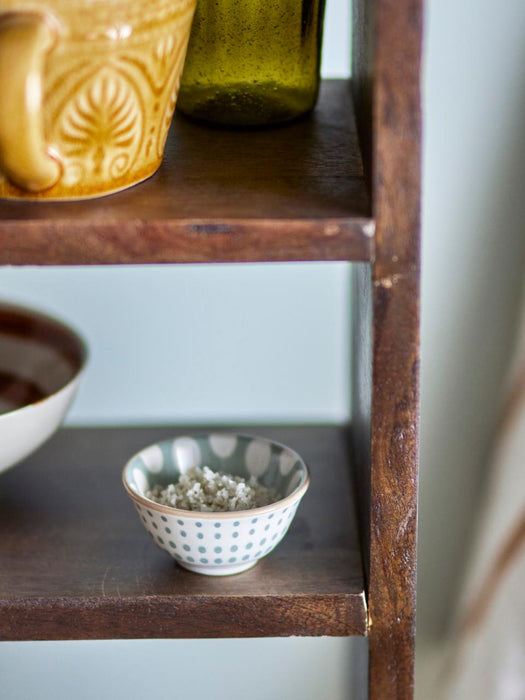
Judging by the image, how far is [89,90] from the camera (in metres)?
0.46

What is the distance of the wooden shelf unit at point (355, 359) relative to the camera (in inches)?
18.5

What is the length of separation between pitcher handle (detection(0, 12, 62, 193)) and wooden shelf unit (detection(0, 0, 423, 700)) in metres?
0.05

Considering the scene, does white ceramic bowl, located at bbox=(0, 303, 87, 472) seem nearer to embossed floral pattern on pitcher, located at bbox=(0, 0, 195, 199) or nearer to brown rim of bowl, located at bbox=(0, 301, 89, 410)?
brown rim of bowl, located at bbox=(0, 301, 89, 410)

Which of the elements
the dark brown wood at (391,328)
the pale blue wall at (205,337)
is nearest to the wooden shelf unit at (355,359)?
the dark brown wood at (391,328)

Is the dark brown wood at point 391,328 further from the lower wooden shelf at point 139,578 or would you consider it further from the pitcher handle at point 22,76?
the pitcher handle at point 22,76

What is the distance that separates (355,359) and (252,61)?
0.27 meters

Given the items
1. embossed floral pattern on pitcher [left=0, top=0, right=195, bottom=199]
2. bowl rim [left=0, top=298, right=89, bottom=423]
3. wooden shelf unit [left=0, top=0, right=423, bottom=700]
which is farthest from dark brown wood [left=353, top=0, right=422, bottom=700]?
bowl rim [left=0, top=298, right=89, bottom=423]

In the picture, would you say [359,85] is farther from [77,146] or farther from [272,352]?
[272,352]

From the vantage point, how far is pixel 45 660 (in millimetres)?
914

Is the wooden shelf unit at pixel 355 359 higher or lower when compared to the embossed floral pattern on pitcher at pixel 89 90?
lower

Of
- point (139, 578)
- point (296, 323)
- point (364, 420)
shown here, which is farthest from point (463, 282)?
point (139, 578)

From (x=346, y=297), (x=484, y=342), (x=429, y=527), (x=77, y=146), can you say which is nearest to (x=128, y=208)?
(x=77, y=146)

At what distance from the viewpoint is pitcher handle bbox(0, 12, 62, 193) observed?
43cm

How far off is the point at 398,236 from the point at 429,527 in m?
0.64
